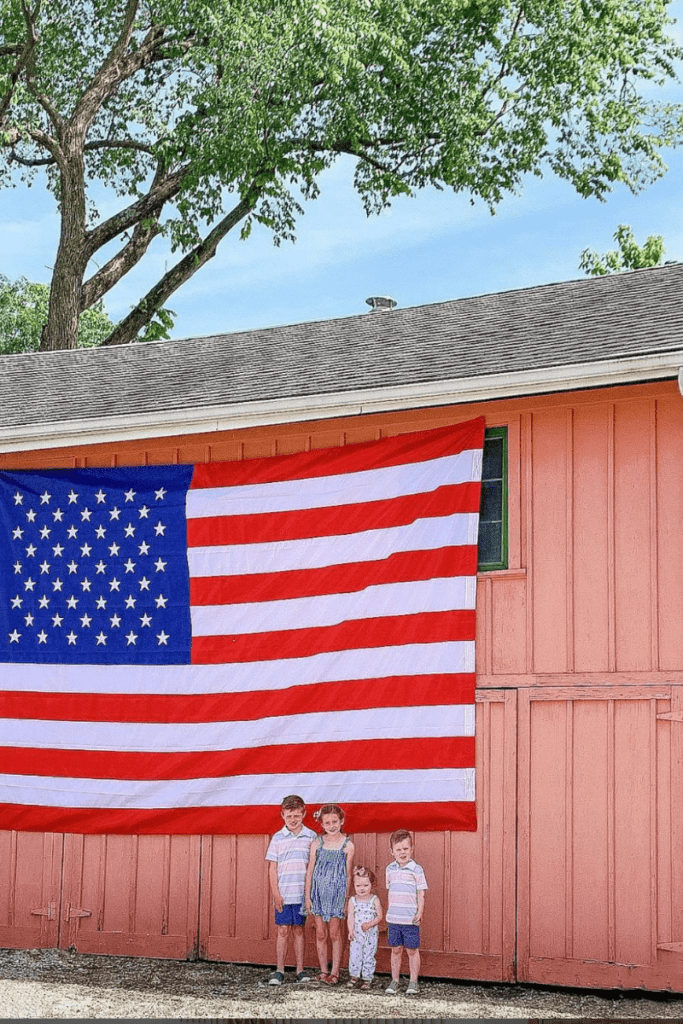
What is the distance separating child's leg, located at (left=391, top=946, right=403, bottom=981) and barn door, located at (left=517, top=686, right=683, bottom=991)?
862 millimetres

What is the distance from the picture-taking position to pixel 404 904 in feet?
29.9

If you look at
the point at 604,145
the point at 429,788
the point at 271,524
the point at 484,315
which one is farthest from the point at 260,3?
the point at 429,788

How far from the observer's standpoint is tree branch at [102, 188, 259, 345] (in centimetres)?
2898

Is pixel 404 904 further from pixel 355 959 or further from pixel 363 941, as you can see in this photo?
pixel 355 959

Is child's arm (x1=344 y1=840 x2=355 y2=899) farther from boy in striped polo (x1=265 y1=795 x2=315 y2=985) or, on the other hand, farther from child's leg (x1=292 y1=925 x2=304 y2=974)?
child's leg (x1=292 y1=925 x2=304 y2=974)

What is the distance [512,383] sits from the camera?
9.45m

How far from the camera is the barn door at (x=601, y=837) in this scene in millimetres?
8828

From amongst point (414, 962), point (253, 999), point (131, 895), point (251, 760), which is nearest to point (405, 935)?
point (414, 962)

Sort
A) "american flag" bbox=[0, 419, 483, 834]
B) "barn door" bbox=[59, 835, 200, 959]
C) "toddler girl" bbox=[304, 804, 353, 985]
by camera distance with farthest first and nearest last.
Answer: "barn door" bbox=[59, 835, 200, 959], "american flag" bbox=[0, 419, 483, 834], "toddler girl" bbox=[304, 804, 353, 985]

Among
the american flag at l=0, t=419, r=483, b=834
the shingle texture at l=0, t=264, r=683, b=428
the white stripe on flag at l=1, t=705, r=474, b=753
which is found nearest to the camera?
the white stripe on flag at l=1, t=705, r=474, b=753

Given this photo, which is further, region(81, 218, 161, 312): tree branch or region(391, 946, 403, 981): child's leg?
region(81, 218, 161, 312): tree branch

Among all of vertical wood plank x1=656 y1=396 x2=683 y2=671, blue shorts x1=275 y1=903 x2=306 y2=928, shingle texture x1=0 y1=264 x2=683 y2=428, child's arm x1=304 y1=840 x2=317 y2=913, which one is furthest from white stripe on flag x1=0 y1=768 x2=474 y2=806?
shingle texture x1=0 y1=264 x2=683 y2=428

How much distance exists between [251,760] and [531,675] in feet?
7.89

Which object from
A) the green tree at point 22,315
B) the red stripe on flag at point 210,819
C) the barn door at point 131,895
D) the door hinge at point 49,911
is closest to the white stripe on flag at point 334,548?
the red stripe on flag at point 210,819
